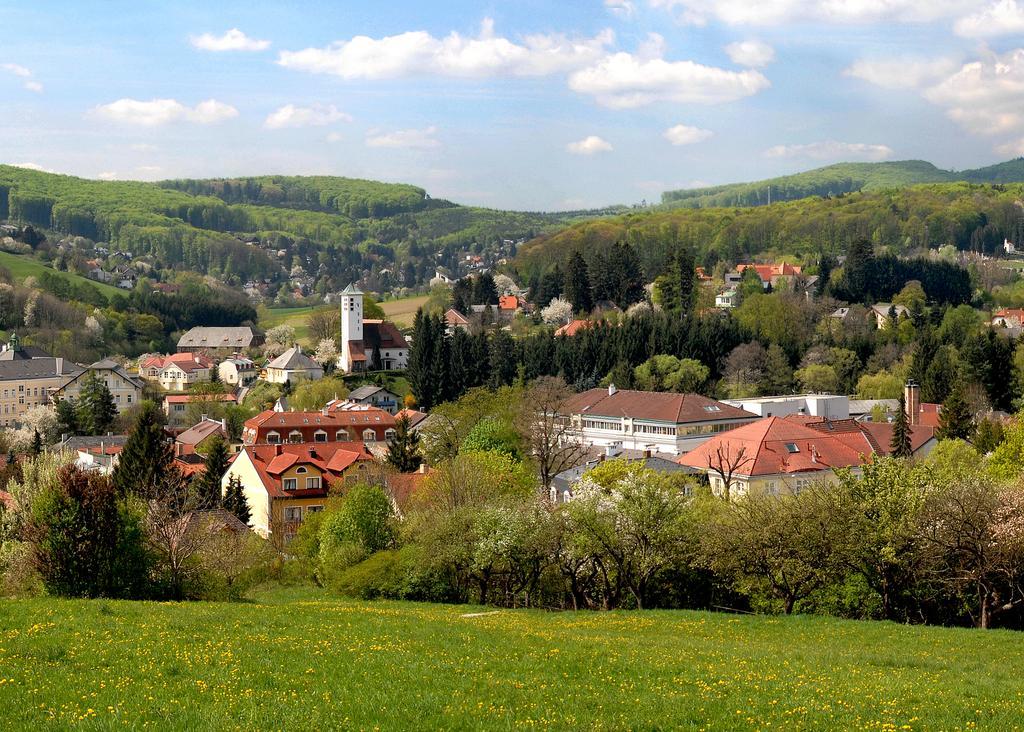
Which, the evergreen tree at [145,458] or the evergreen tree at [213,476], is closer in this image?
the evergreen tree at [213,476]

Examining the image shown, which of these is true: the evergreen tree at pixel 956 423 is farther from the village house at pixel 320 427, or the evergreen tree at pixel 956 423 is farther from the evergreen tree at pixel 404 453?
the village house at pixel 320 427

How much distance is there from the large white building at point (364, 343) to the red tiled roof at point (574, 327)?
1463cm

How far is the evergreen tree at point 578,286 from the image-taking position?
373 ft

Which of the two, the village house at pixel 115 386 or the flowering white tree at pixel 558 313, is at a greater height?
the flowering white tree at pixel 558 313

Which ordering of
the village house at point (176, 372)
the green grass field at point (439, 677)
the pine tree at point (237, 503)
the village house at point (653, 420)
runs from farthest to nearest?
the village house at point (176, 372) < the village house at point (653, 420) < the pine tree at point (237, 503) < the green grass field at point (439, 677)

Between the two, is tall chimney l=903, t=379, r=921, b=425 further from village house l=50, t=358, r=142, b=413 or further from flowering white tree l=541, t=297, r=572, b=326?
village house l=50, t=358, r=142, b=413

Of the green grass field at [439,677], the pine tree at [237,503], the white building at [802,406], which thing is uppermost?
the green grass field at [439,677]

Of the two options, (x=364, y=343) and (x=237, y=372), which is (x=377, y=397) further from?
(x=237, y=372)

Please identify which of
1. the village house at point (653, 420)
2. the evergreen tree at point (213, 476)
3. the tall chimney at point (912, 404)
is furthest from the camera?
the tall chimney at point (912, 404)

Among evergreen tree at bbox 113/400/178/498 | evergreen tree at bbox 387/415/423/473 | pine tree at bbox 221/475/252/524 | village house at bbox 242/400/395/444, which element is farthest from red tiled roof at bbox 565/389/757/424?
pine tree at bbox 221/475/252/524

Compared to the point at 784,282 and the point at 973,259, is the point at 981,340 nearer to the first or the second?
the point at 784,282

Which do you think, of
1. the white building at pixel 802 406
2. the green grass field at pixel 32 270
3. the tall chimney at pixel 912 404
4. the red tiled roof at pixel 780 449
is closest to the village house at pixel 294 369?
the white building at pixel 802 406

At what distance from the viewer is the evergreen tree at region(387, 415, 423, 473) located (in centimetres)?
6019

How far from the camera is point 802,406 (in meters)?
82.6
